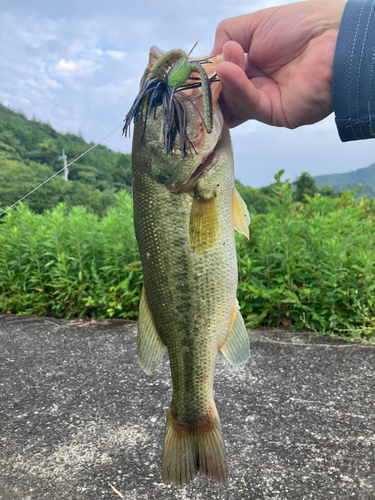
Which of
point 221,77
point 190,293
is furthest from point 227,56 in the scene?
point 190,293

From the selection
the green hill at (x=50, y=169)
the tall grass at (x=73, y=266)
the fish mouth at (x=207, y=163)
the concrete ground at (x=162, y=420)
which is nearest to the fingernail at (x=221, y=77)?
the fish mouth at (x=207, y=163)

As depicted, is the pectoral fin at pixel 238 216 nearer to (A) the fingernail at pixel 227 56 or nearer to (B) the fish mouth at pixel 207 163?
(B) the fish mouth at pixel 207 163

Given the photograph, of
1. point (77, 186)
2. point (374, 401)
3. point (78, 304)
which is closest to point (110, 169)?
point (77, 186)

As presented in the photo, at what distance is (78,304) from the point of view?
520 cm

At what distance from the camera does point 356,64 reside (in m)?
1.68

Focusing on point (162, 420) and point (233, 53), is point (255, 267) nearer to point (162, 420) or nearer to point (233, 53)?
point (162, 420)

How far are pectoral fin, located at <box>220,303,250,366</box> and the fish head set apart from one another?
0.65 metres

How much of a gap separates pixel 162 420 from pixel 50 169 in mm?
11440

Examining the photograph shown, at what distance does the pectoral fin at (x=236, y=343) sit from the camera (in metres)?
1.76

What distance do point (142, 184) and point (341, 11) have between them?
4.36 feet

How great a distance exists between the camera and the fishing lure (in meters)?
1.40

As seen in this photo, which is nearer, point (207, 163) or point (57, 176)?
point (207, 163)

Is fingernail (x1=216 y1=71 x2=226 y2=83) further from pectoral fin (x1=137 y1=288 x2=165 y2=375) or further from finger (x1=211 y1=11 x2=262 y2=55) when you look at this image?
pectoral fin (x1=137 y1=288 x2=165 y2=375)

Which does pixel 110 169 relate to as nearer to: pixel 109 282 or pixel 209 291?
pixel 109 282
